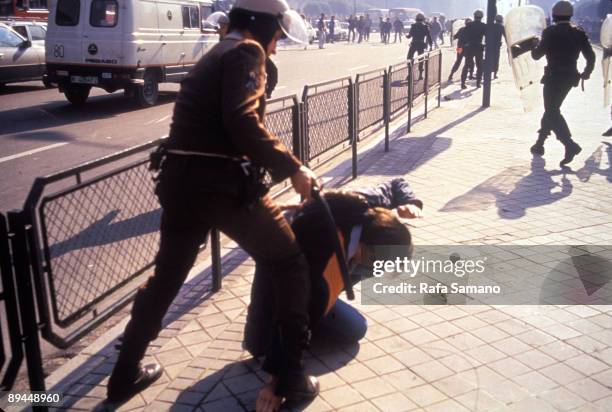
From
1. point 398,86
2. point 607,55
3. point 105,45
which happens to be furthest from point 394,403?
point 105,45

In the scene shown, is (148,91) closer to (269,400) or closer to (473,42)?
(473,42)

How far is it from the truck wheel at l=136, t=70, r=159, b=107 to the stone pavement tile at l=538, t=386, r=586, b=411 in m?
12.4

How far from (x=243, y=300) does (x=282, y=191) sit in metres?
1.59

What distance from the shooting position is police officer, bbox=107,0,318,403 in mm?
2666

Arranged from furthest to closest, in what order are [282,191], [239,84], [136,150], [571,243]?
[282,191], [571,243], [136,150], [239,84]

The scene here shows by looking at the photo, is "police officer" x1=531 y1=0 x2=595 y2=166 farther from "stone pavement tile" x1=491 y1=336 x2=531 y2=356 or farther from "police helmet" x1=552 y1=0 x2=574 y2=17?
"stone pavement tile" x1=491 y1=336 x2=531 y2=356

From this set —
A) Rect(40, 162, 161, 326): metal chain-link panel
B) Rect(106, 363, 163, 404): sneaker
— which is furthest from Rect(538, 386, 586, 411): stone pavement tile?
Rect(40, 162, 161, 326): metal chain-link panel

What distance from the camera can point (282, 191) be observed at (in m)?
5.84

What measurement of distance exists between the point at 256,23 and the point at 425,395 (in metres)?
1.91

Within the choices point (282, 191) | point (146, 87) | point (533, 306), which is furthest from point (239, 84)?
point (146, 87)

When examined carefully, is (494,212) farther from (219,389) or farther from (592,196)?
(219,389)

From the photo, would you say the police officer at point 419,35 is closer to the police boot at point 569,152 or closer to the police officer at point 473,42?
the police officer at point 473,42

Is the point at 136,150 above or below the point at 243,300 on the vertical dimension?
above

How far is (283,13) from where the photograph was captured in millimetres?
2891
